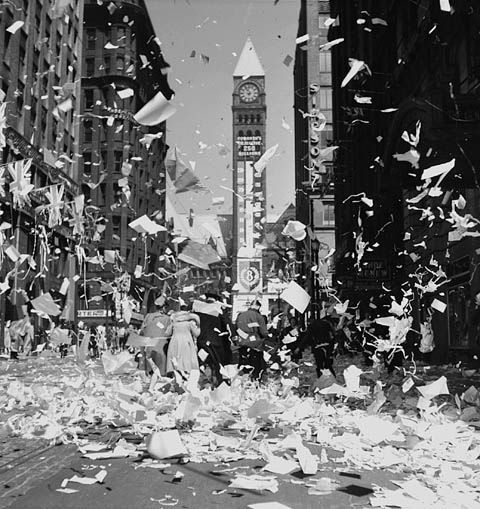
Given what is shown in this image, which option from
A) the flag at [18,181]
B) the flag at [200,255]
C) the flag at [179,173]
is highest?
the flag at [18,181]

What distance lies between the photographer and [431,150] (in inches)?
561

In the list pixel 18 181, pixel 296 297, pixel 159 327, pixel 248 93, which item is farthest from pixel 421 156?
pixel 248 93

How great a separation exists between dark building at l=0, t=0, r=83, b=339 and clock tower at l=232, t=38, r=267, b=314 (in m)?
80.5

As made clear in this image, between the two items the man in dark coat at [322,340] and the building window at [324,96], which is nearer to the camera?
the man in dark coat at [322,340]

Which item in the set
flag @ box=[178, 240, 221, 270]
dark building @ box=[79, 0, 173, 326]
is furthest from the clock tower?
flag @ box=[178, 240, 221, 270]

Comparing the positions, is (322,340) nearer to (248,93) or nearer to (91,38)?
(91,38)

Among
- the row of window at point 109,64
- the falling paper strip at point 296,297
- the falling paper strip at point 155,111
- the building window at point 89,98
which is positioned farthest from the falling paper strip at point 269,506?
the building window at point 89,98

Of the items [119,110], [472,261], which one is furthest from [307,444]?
[119,110]

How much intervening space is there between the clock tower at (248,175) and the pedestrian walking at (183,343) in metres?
114

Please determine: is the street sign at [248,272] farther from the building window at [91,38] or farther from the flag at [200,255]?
the flag at [200,255]

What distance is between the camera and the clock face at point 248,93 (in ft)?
428

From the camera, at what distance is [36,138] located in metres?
39.2

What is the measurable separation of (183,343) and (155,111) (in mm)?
3789

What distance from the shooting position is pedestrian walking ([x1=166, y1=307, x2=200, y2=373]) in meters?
11.0
